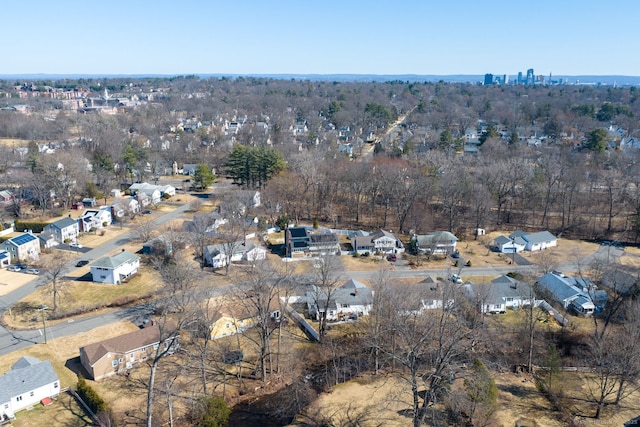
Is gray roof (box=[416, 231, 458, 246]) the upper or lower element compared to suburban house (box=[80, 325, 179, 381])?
upper

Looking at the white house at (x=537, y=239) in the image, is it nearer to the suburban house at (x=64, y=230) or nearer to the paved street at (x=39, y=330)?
the paved street at (x=39, y=330)

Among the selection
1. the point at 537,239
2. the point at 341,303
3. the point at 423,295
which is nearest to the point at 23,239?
the point at 341,303

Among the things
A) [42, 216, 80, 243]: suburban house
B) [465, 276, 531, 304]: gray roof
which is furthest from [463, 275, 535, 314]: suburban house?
[42, 216, 80, 243]: suburban house

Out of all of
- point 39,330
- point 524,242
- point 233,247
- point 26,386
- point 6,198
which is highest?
point 6,198

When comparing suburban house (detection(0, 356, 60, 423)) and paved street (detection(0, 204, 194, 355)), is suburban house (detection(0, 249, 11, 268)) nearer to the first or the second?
paved street (detection(0, 204, 194, 355))

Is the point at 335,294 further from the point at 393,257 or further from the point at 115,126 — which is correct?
the point at 115,126

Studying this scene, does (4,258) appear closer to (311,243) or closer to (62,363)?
(62,363)

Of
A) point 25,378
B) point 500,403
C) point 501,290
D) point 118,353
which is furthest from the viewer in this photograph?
point 501,290
